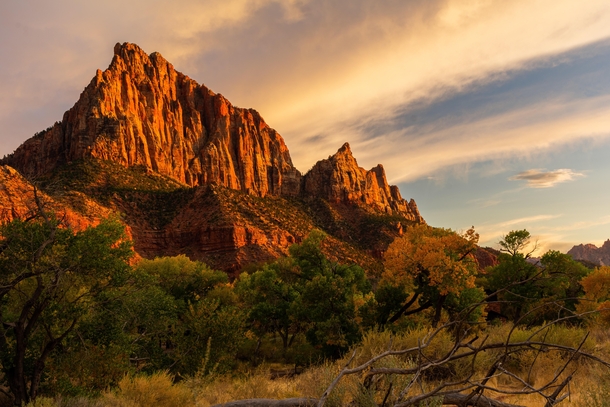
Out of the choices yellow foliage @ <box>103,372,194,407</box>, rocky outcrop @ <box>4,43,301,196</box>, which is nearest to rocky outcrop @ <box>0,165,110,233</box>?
yellow foliage @ <box>103,372,194,407</box>

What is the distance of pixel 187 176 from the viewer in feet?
477

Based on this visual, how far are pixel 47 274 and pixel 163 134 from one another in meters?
147

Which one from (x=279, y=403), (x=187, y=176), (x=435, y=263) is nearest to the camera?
(x=279, y=403)

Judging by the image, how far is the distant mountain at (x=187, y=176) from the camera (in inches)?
3482

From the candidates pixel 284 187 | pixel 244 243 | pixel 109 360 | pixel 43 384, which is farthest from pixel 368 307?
pixel 284 187

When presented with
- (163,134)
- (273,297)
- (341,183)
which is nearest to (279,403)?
(273,297)

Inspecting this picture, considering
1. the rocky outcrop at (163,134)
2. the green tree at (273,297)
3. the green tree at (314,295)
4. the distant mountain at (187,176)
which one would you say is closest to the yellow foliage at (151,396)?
the green tree at (314,295)

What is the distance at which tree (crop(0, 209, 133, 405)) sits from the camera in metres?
12.2

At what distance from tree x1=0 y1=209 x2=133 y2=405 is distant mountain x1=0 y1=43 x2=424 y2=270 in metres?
36.5

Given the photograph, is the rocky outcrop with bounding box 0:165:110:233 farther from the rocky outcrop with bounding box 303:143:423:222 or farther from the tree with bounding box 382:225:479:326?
the rocky outcrop with bounding box 303:143:423:222

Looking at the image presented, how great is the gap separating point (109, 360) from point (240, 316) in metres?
10.9

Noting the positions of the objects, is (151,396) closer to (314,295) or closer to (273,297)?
(314,295)

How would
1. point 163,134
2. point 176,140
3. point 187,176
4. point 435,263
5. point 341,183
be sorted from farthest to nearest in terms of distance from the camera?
point 341,183 → point 176,140 → point 163,134 → point 187,176 → point 435,263

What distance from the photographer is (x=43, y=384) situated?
13234 millimetres
